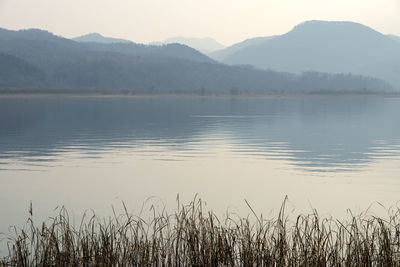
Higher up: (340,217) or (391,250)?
(391,250)

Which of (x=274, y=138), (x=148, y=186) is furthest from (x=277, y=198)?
(x=274, y=138)

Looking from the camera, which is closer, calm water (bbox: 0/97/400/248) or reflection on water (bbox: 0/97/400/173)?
calm water (bbox: 0/97/400/248)

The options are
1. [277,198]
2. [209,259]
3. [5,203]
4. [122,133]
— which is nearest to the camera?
[209,259]

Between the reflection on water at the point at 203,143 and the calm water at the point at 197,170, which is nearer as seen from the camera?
the calm water at the point at 197,170

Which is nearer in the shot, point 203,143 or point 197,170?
point 197,170

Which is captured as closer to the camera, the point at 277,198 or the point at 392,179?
the point at 277,198

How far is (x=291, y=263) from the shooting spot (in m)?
9.86

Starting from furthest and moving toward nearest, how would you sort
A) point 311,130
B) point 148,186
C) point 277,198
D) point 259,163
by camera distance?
1. point 311,130
2. point 259,163
3. point 148,186
4. point 277,198

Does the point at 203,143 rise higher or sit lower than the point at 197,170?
lower

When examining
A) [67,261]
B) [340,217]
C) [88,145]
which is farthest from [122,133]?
[67,261]

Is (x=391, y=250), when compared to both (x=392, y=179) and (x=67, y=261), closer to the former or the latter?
(x=67, y=261)

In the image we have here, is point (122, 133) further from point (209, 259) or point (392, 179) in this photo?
point (209, 259)

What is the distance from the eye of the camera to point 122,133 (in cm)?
4888

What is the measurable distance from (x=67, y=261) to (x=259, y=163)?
66.2 feet
